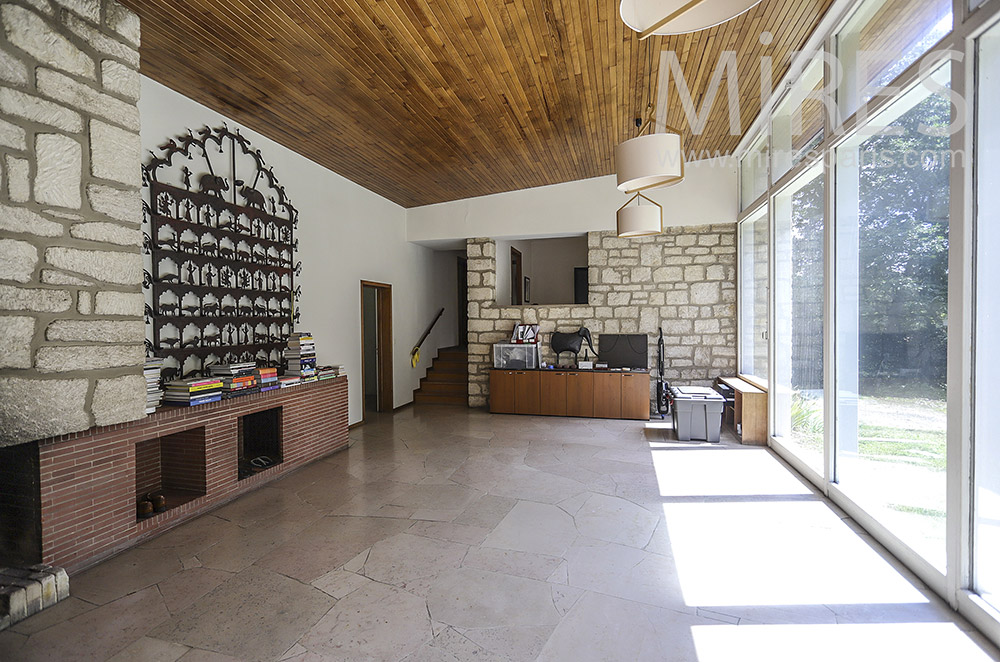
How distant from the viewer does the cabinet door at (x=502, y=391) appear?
304 inches

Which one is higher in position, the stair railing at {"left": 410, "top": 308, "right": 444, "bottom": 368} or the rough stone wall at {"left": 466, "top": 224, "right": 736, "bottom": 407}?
the rough stone wall at {"left": 466, "top": 224, "right": 736, "bottom": 407}

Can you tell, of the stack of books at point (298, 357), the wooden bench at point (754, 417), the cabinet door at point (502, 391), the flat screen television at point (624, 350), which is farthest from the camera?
the cabinet door at point (502, 391)

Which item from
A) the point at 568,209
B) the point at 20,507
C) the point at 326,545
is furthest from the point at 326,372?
the point at 568,209

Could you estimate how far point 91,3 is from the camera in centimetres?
295

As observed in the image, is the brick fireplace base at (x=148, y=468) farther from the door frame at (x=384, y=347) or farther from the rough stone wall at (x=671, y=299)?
the rough stone wall at (x=671, y=299)

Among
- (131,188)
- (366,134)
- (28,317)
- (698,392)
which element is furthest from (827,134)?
(28,317)

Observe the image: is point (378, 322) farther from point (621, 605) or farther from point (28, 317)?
point (621, 605)

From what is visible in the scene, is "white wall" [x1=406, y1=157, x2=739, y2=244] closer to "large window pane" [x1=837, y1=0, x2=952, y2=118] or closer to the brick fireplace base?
"large window pane" [x1=837, y1=0, x2=952, y2=118]

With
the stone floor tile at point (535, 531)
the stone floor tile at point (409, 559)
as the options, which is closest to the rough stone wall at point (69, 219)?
the stone floor tile at point (409, 559)

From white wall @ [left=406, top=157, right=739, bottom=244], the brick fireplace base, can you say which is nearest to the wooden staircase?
white wall @ [left=406, top=157, right=739, bottom=244]

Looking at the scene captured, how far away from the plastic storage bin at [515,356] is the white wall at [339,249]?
1651mm

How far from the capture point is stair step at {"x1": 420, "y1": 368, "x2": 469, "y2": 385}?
29.5 ft

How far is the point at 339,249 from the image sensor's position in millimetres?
6406

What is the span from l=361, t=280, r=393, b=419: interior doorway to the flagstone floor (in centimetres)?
332
